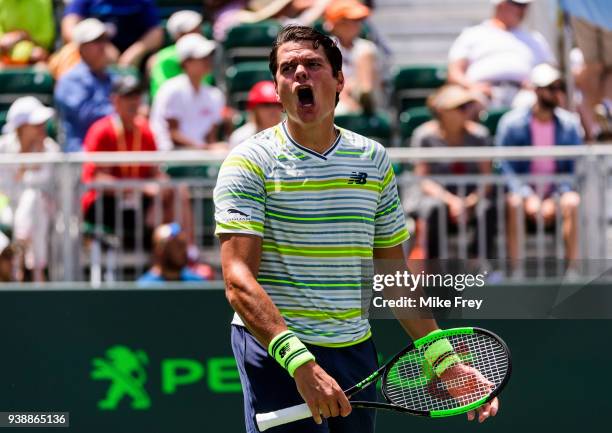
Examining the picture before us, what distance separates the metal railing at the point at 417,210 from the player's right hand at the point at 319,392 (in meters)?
3.77

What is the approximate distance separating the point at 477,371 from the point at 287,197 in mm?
858

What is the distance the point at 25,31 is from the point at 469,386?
717cm

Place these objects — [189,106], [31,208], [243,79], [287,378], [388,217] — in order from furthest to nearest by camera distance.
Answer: [243,79] → [189,106] → [31,208] → [388,217] → [287,378]

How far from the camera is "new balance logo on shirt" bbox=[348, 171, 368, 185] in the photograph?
4.10m

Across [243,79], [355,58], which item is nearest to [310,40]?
[355,58]

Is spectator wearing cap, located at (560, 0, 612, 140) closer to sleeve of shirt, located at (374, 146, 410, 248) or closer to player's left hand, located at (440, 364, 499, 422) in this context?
sleeve of shirt, located at (374, 146, 410, 248)

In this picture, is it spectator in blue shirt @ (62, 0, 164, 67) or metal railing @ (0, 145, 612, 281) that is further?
spectator in blue shirt @ (62, 0, 164, 67)

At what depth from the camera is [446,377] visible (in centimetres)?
421

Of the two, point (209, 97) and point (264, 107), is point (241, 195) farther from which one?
point (209, 97)

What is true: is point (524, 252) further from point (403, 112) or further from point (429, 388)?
point (429, 388)

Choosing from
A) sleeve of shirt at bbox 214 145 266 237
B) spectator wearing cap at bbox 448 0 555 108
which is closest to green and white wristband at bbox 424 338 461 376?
sleeve of shirt at bbox 214 145 266 237

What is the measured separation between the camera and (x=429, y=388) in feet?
13.9

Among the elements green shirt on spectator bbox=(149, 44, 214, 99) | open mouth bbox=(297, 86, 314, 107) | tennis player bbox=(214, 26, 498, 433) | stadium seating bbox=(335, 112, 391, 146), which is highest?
green shirt on spectator bbox=(149, 44, 214, 99)

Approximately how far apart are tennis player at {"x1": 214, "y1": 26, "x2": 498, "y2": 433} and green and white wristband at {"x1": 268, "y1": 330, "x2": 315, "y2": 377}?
0.21 feet
